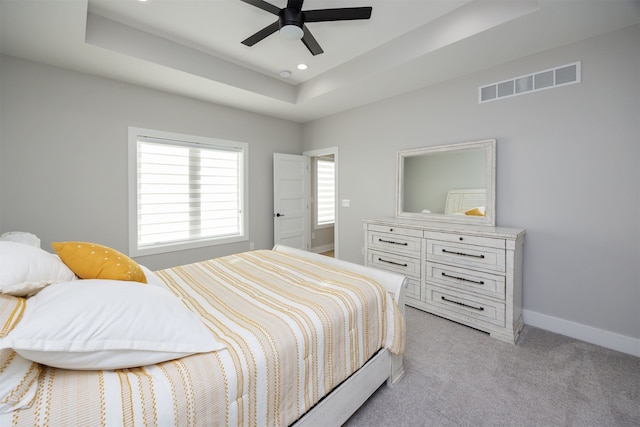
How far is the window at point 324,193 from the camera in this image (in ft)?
18.6

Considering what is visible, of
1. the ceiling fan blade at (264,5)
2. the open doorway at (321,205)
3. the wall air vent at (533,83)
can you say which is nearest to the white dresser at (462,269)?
the wall air vent at (533,83)

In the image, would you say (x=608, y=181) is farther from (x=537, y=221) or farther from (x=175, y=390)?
(x=175, y=390)

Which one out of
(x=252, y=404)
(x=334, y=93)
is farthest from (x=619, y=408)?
(x=334, y=93)

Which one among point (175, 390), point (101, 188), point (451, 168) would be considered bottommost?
point (175, 390)

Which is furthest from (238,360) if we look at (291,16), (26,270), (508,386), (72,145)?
(72,145)

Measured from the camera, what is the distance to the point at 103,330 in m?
0.83

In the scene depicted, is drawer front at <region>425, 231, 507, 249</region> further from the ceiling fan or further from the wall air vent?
the ceiling fan

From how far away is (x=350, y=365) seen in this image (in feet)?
4.68

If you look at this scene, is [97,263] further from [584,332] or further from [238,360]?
[584,332]

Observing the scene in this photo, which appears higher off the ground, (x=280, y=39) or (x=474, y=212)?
(x=280, y=39)

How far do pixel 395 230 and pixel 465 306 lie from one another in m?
1.02

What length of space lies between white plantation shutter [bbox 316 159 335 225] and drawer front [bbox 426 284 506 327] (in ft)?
10.4

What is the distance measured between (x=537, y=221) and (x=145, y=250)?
4316 millimetres

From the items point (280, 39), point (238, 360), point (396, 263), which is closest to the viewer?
point (238, 360)
